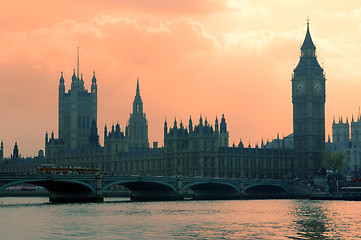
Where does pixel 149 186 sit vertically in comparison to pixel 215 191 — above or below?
above

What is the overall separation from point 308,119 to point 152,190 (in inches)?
2664

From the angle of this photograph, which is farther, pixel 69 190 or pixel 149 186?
pixel 149 186

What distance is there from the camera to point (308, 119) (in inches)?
7741

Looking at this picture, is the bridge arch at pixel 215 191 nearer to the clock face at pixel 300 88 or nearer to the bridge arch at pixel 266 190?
the bridge arch at pixel 266 190

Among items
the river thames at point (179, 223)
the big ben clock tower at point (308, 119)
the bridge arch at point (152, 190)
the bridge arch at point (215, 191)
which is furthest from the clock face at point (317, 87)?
the river thames at point (179, 223)

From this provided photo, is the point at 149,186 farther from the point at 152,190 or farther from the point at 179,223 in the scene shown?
the point at 179,223

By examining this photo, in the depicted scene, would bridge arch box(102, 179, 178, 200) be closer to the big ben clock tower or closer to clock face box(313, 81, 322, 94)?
the big ben clock tower

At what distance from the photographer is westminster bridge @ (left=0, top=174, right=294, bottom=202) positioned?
368 feet

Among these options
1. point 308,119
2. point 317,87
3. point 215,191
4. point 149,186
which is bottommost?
point 215,191

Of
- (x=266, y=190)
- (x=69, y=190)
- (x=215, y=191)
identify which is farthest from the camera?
(x=266, y=190)

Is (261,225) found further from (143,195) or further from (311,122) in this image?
(311,122)

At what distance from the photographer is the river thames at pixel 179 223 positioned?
224 feet

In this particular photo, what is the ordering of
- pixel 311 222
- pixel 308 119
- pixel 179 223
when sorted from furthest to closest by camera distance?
pixel 308 119 < pixel 311 222 < pixel 179 223

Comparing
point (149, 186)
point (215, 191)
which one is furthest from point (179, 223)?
point (215, 191)
